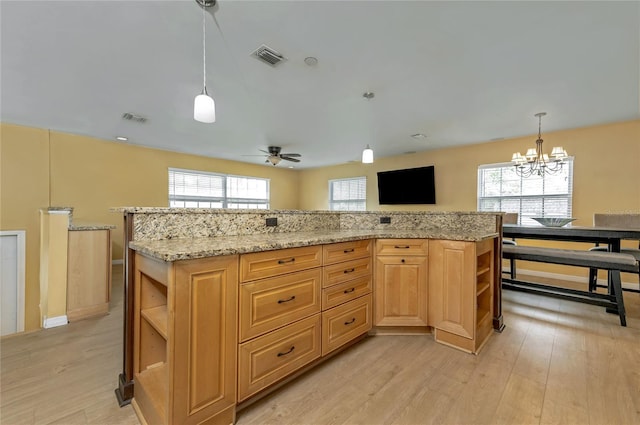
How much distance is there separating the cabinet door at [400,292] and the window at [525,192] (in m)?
3.58

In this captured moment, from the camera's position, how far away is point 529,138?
464cm

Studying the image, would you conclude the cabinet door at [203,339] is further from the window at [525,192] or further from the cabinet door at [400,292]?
the window at [525,192]

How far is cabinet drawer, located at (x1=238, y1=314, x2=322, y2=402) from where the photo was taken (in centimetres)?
137

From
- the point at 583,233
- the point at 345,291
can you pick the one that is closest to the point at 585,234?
the point at 583,233

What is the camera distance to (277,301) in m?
1.51

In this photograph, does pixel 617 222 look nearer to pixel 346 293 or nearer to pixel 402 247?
pixel 402 247

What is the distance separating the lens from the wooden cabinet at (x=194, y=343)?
44.6 inches

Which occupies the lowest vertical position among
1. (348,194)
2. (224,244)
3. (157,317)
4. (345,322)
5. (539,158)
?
(345,322)

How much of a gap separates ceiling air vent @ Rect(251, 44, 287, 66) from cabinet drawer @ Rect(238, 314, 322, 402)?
2.16 meters

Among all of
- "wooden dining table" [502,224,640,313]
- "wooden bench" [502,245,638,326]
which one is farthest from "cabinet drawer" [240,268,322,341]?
"wooden dining table" [502,224,640,313]

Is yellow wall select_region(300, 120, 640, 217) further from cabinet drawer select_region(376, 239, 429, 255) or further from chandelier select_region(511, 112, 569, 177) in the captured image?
cabinet drawer select_region(376, 239, 429, 255)

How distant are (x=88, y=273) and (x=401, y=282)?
3.11 meters

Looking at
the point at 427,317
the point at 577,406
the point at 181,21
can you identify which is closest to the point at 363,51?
the point at 181,21

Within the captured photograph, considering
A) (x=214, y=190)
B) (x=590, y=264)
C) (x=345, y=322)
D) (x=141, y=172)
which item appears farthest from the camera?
(x=214, y=190)
